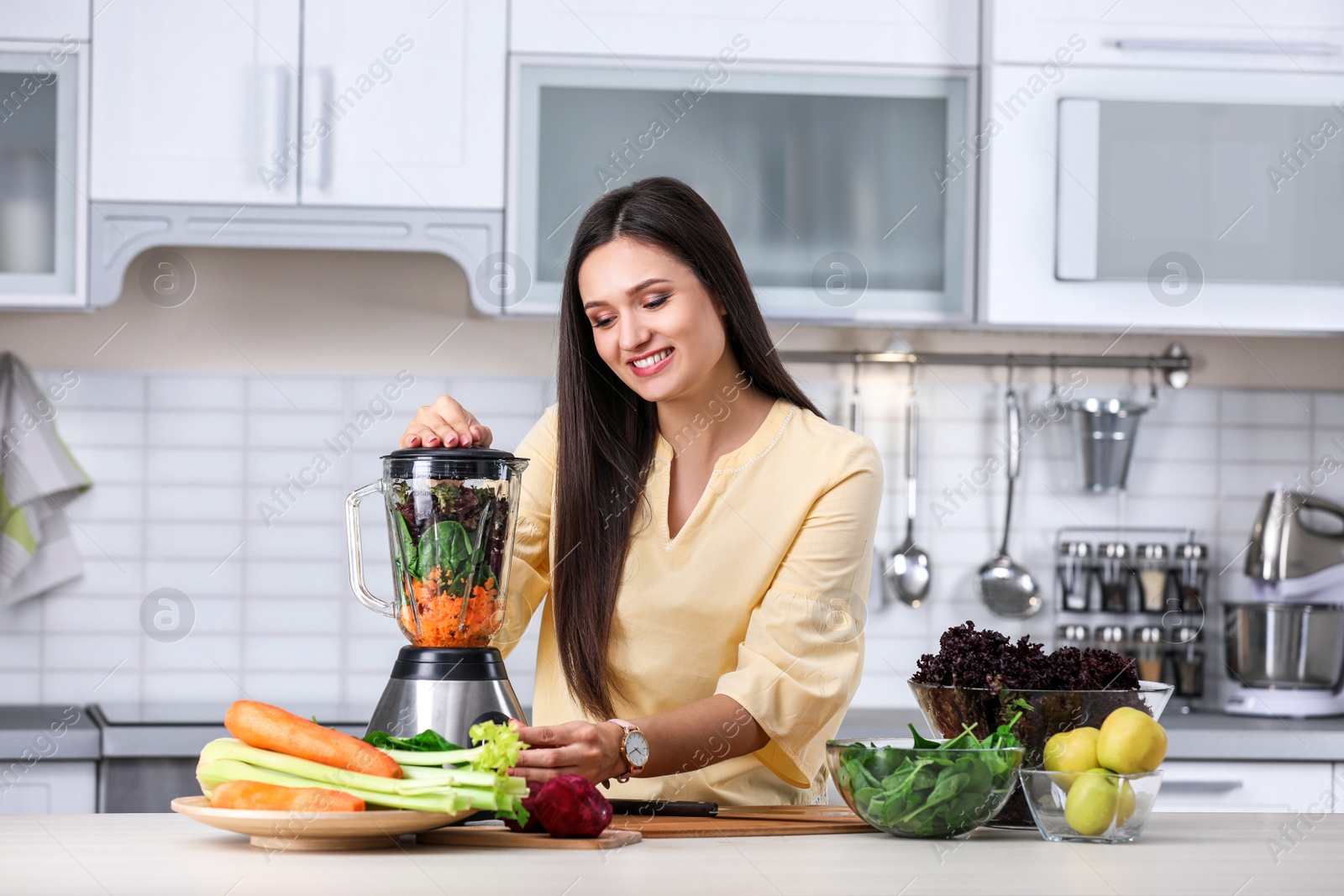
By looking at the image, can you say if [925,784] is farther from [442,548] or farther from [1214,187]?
[1214,187]

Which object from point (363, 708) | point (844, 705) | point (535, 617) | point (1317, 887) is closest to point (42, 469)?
point (363, 708)

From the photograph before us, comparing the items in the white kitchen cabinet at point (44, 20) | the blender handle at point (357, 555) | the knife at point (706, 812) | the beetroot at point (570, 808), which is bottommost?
the knife at point (706, 812)

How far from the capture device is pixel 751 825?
40.4 inches

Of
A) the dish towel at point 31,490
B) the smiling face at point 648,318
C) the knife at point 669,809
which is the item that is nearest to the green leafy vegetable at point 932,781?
the knife at point 669,809

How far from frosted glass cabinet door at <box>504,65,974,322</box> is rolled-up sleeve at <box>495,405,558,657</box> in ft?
2.80

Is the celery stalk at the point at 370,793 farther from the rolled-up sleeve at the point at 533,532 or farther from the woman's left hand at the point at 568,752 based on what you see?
the rolled-up sleeve at the point at 533,532

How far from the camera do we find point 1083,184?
2242 mm

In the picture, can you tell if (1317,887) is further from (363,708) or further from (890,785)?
(363,708)

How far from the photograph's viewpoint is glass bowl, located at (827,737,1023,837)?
94 cm

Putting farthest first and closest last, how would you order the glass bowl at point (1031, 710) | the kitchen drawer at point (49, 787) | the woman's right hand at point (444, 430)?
the kitchen drawer at point (49, 787) → the woman's right hand at point (444, 430) → the glass bowl at point (1031, 710)

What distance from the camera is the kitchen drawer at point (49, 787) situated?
1929 mm

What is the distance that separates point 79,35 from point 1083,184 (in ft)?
5.66

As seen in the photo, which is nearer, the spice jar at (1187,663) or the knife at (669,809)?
the knife at (669,809)

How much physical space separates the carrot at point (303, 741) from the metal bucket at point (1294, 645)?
1846 mm
